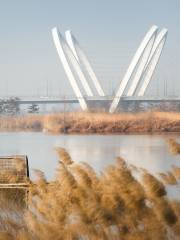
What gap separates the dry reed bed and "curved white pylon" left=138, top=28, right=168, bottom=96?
36851mm

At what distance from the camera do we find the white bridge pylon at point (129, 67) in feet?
127

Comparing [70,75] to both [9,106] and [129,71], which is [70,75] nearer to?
[129,71]

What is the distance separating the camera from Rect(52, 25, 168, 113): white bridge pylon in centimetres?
3881

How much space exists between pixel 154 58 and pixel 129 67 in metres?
3.10

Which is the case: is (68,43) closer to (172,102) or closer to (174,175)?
(172,102)

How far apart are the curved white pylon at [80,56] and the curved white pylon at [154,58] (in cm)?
299

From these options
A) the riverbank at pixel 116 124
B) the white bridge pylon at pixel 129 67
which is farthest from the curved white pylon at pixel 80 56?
the riverbank at pixel 116 124

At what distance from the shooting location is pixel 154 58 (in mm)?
41156

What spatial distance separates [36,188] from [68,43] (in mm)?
38342

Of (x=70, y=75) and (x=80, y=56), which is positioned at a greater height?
(x=80, y=56)

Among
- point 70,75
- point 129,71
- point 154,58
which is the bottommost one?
point 70,75

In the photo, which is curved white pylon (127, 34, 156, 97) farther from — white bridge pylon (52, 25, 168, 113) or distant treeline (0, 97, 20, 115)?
distant treeline (0, 97, 20, 115)

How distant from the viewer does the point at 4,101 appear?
41438 millimetres

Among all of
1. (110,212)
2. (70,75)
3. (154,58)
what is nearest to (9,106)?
(70,75)
